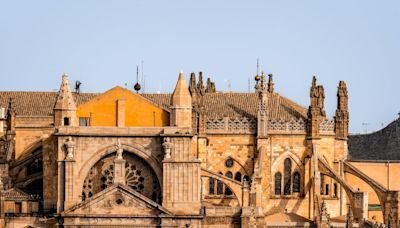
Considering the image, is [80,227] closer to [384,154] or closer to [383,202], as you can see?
[383,202]

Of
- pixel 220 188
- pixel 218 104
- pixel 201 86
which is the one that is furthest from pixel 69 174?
pixel 201 86

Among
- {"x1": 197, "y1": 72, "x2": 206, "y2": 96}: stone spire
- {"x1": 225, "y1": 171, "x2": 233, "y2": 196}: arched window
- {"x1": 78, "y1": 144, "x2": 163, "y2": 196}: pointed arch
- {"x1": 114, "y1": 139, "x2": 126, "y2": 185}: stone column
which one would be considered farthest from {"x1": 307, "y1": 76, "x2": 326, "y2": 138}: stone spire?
{"x1": 114, "y1": 139, "x2": 126, "y2": 185}: stone column

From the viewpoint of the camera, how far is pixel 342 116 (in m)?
108

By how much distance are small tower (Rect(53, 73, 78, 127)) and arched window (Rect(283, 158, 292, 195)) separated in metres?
19.2

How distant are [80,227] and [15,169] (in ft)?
39.4

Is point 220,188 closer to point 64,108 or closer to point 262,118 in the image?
point 262,118

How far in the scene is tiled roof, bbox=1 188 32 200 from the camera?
9295 centimetres

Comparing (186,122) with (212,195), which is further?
(212,195)

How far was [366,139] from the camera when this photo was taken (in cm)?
12612

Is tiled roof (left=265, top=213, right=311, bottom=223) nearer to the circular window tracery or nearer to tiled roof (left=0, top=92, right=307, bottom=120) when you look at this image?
the circular window tracery

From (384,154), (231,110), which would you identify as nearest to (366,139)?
(384,154)

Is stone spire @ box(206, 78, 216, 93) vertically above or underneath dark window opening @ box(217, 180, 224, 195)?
above

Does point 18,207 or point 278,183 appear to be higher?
point 278,183

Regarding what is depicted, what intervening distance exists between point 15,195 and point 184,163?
36.9 feet
